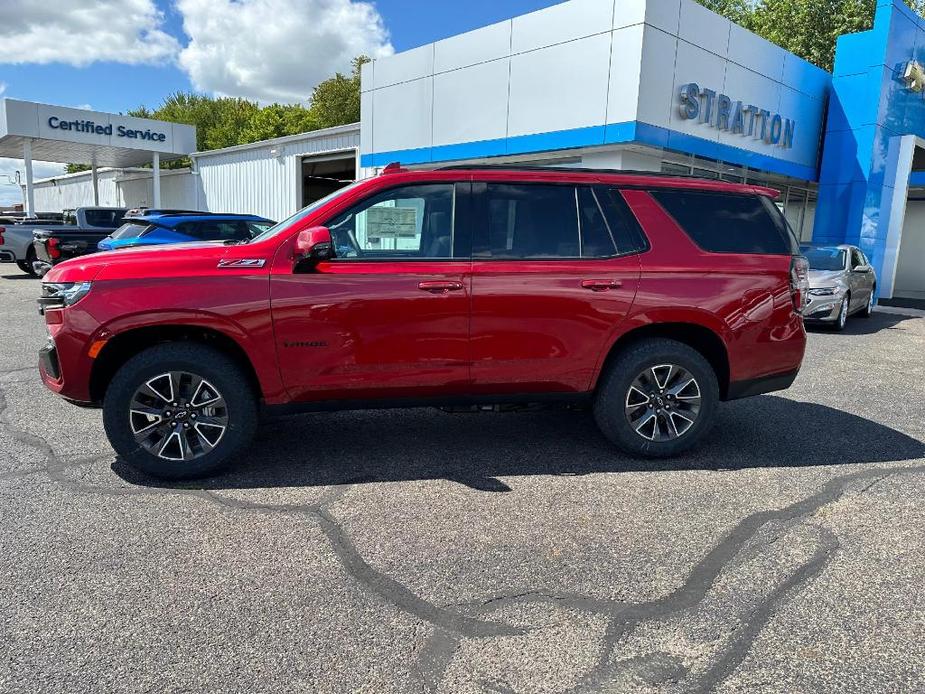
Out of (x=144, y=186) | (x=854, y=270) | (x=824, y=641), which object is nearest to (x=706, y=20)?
(x=854, y=270)

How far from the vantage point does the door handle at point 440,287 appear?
13.4 feet

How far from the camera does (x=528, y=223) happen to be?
436cm

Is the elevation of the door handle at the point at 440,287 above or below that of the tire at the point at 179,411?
above

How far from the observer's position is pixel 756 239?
15.4 feet

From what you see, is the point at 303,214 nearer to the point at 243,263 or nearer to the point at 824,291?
the point at 243,263

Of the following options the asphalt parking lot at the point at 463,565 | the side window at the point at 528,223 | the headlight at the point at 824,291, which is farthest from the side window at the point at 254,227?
the headlight at the point at 824,291

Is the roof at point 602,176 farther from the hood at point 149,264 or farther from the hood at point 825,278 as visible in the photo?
the hood at point 825,278

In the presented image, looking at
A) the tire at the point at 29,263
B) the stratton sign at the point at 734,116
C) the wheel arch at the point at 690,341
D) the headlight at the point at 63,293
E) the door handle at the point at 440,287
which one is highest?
the stratton sign at the point at 734,116

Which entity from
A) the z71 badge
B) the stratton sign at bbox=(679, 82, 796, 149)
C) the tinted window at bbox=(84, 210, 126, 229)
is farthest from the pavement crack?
the tinted window at bbox=(84, 210, 126, 229)

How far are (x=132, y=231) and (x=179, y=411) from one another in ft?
32.0

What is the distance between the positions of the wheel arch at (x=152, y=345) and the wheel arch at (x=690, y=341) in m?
2.35

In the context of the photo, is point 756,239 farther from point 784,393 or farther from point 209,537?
point 209,537

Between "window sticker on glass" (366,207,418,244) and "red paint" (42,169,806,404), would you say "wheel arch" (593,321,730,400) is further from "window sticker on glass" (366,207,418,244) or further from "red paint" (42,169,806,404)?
"window sticker on glass" (366,207,418,244)

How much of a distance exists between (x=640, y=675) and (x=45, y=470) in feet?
12.5
